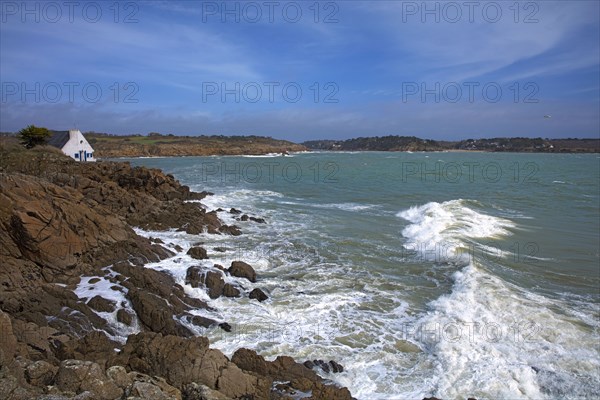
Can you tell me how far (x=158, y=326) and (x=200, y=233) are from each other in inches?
361

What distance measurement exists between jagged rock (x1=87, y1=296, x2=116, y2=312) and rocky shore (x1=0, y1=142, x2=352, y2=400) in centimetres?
3

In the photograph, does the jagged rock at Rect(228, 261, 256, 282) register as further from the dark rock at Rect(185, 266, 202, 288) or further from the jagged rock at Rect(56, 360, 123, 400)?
the jagged rock at Rect(56, 360, 123, 400)

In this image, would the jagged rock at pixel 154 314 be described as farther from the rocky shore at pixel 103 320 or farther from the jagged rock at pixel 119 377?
the jagged rock at pixel 119 377

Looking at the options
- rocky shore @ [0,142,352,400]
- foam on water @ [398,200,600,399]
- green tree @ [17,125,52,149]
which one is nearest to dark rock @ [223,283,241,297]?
rocky shore @ [0,142,352,400]

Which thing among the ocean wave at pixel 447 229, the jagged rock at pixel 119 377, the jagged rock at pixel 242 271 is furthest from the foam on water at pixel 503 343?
the jagged rock at pixel 119 377

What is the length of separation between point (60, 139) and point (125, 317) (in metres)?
36.9

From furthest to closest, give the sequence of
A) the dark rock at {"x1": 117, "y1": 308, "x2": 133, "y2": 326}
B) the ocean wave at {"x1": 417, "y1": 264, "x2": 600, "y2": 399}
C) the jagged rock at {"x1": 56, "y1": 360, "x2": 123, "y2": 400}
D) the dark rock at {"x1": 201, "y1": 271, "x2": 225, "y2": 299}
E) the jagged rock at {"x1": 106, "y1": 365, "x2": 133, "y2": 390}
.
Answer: the dark rock at {"x1": 201, "y1": 271, "x2": 225, "y2": 299} → the dark rock at {"x1": 117, "y1": 308, "x2": 133, "y2": 326} → the ocean wave at {"x1": 417, "y1": 264, "x2": 600, "y2": 399} → the jagged rock at {"x1": 106, "y1": 365, "x2": 133, "y2": 390} → the jagged rock at {"x1": 56, "y1": 360, "x2": 123, "y2": 400}

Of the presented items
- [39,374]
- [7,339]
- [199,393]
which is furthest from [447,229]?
[39,374]

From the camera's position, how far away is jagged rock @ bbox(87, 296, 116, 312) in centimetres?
1002

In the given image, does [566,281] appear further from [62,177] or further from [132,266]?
[62,177]

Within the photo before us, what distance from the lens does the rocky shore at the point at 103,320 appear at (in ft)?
18.6

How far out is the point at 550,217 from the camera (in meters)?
26.7

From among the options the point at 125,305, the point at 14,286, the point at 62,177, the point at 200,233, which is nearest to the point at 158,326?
the point at 125,305

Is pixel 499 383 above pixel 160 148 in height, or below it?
below
